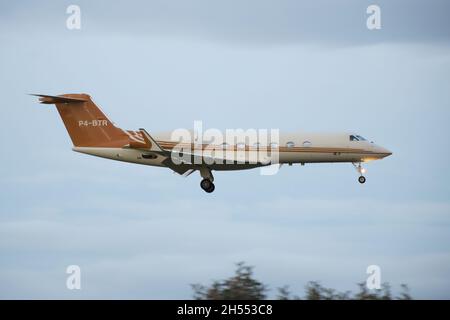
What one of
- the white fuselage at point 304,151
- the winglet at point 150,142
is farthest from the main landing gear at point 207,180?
the winglet at point 150,142

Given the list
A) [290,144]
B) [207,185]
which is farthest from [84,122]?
[290,144]

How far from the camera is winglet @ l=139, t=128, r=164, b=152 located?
174 feet

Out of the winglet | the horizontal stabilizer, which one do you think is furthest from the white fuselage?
the horizontal stabilizer

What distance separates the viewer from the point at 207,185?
57344 mm

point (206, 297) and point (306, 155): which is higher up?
point (306, 155)

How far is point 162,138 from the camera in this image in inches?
2221

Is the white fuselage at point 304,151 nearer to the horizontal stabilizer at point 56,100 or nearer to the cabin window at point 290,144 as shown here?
the cabin window at point 290,144

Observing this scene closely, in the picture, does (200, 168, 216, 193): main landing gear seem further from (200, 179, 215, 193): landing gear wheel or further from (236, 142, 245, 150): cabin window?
(236, 142, 245, 150): cabin window

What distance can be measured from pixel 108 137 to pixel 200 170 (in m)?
5.48

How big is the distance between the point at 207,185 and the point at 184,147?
2.76 m

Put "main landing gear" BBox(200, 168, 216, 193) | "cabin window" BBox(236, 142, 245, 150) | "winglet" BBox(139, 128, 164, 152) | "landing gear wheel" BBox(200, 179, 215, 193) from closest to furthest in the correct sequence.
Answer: "winglet" BBox(139, 128, 164, 152), "cabin window" BBox(236, 142, 245, 150), "main landing gear" BBox(200, 168, 216, 193), "landing gear wheel" BBox(200, 179, 215, 193)
